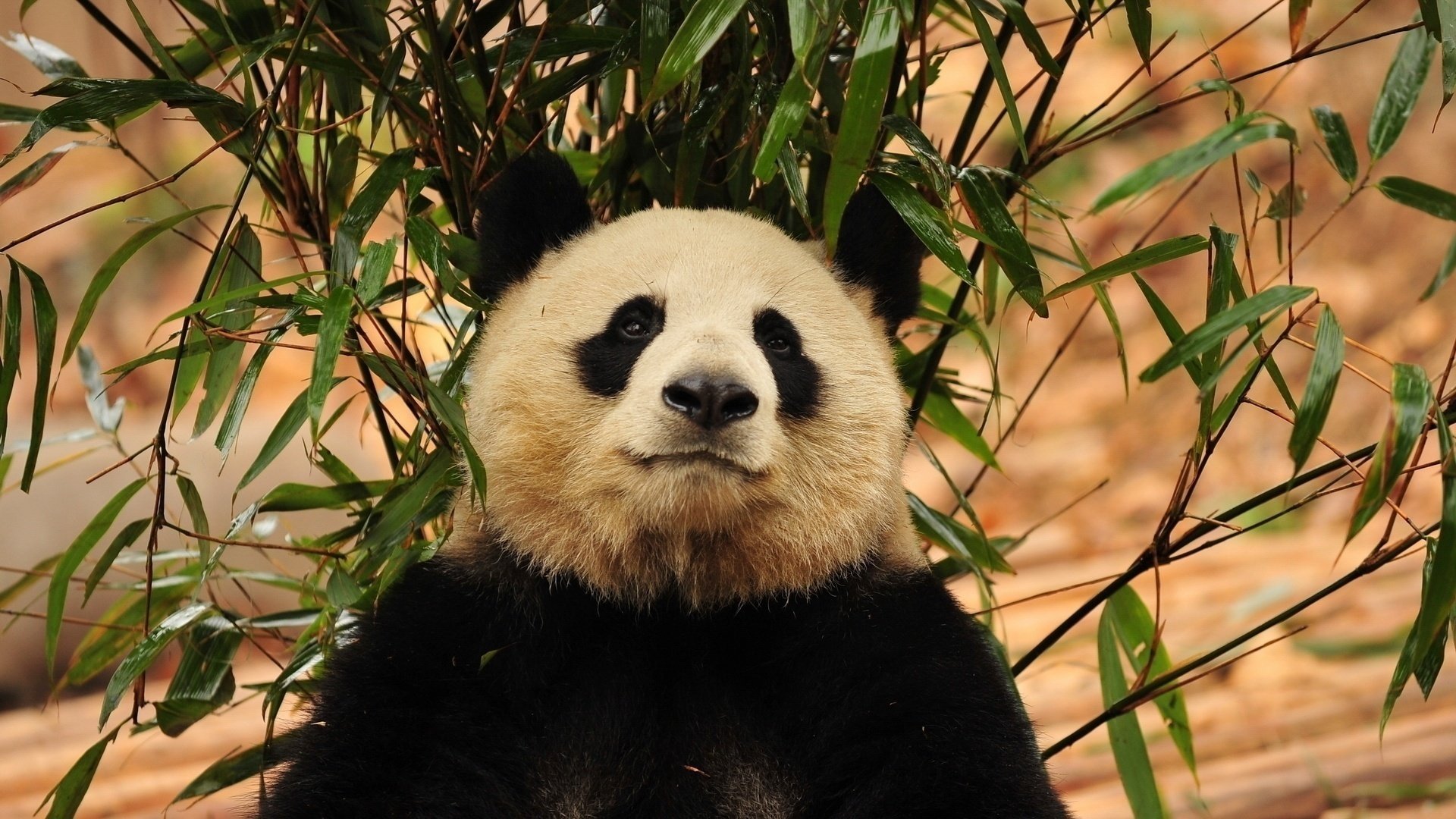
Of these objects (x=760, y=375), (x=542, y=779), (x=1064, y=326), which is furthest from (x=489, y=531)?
(x=1064, y=326)

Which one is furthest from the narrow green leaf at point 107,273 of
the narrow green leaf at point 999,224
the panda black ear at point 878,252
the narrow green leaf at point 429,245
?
the narrow green leaf at point 999,224

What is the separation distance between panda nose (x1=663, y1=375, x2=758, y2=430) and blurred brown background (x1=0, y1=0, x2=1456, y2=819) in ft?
3.25

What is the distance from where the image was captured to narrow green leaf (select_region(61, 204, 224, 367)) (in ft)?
7.80

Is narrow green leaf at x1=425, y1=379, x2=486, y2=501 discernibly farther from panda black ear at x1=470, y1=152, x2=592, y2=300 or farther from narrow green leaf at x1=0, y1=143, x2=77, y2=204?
narrow green leaf at x1=0, y1=143, x2=77, y2=204

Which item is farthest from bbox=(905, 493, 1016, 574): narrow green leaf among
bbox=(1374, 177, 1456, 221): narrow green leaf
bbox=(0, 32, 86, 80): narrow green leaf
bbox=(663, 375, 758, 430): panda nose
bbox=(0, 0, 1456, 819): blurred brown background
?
bbox=(0, 32, 86, 80): narrow green leaf

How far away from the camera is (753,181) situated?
279 centimetres

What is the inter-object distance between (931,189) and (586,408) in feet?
2.89

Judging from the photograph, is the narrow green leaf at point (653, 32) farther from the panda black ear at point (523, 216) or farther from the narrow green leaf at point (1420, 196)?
the narrow green leaf at point (1420, 196)

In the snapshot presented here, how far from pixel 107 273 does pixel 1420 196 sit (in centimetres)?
230

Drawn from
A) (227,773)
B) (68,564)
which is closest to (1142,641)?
(227,773)

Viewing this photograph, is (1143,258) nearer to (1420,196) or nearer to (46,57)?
(1420,196)

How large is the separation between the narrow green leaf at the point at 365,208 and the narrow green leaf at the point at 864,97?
853mm

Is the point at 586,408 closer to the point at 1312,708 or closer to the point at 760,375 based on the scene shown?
the point at 760,375

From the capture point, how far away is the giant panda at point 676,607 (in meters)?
2.07
